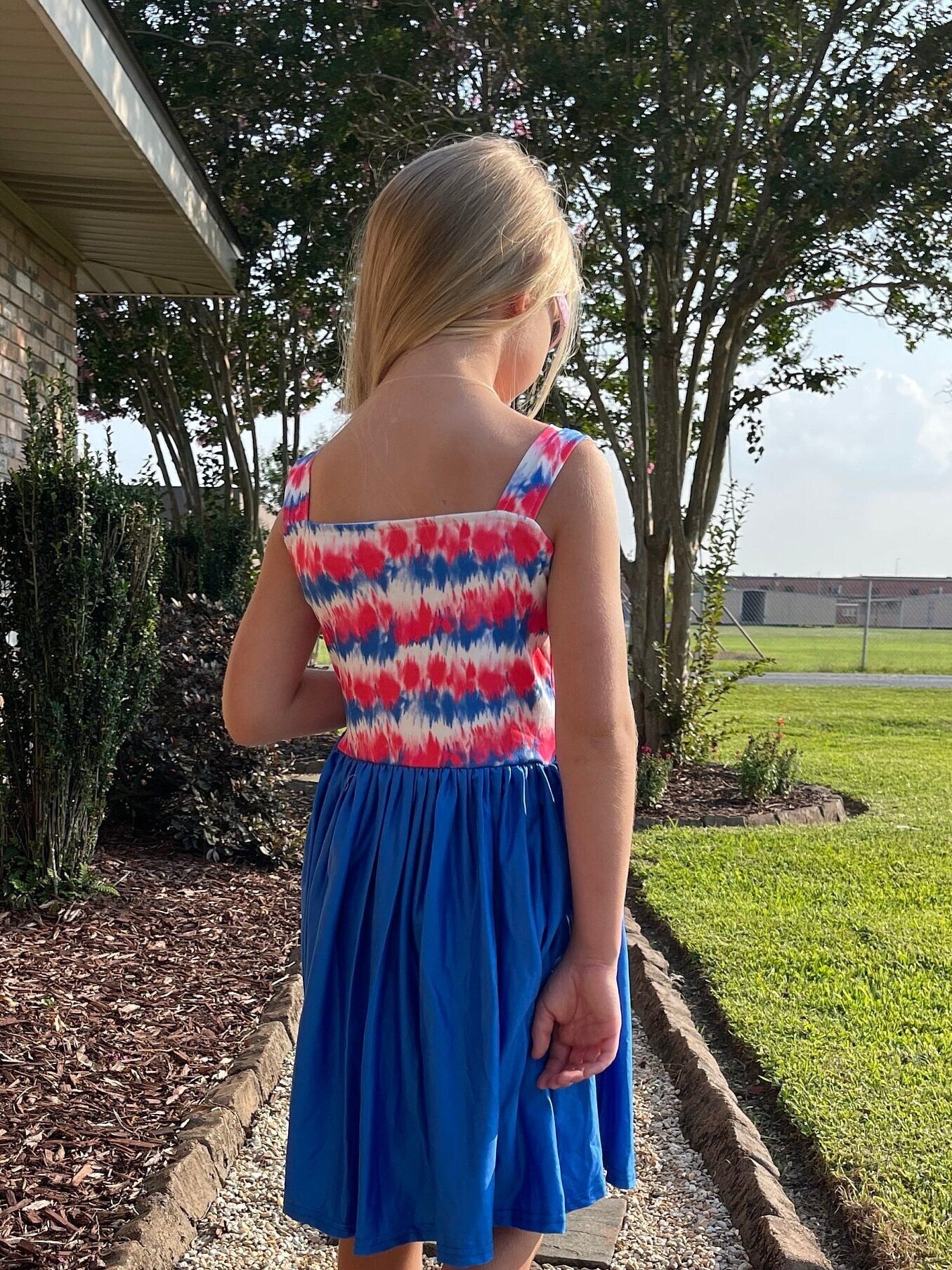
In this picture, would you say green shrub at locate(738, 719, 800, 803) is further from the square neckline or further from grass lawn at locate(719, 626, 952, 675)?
grass lawn at locate(719, 626, 952, 675)

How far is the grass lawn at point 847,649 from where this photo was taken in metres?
22.6

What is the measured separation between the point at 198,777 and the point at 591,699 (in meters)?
4.34

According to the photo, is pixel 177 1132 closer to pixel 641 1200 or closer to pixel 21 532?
pixel 641 1200

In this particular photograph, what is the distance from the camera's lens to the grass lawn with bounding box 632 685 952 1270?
2.80 metres

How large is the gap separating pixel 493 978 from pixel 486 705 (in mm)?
323

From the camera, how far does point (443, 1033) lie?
1406mm

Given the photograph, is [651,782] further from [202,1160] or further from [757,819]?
[202,1160]

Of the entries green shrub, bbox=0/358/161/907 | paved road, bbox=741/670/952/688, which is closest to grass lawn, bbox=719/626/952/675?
paved road, bbox=741/670/952/688

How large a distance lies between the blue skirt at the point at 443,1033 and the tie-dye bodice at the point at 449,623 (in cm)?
4

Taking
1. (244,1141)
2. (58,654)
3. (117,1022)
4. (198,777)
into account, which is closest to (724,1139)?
(244,1141)

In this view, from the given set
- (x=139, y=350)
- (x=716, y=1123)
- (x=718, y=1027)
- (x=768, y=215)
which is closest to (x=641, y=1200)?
(x=716, y=1123)

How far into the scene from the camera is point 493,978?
139cm

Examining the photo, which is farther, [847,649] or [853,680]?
[847,649]

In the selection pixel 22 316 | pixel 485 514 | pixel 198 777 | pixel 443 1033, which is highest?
pixel 22 316
